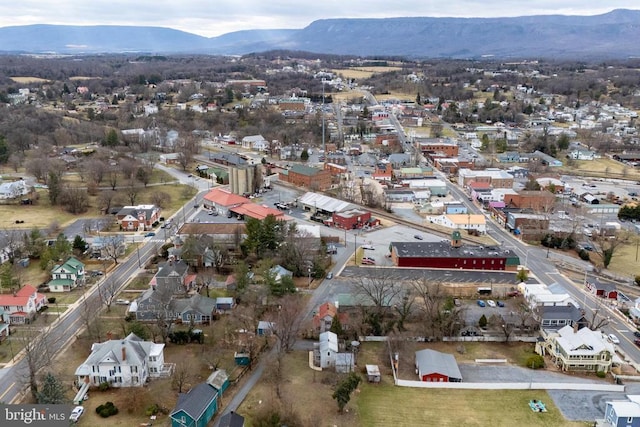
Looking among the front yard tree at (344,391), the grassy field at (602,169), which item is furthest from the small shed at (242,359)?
the grassy field at (602,169)

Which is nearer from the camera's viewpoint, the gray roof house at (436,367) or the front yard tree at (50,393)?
the front yard tree at (50,393)

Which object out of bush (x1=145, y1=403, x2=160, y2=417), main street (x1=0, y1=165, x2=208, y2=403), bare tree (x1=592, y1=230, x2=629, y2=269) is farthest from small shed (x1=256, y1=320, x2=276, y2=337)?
bare tree (x1=592, y1=230, x2=629, y2=269)

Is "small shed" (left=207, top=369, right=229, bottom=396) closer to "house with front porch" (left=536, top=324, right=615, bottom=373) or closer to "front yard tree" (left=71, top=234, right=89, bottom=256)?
"house with front porch" (left=536, top=324, right=615, bottom=373)

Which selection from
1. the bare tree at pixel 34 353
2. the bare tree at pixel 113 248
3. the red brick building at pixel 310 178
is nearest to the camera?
the bare tree at pixel 34 353

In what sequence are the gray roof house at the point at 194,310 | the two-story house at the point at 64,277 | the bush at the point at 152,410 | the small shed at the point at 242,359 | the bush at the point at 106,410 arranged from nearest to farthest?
the bush at the point at 106,410, the bush at the point at 152,410, the small shed at the point at 242,359, the gray roof house at the point at 194,310, the two-story house at the point at 64,277

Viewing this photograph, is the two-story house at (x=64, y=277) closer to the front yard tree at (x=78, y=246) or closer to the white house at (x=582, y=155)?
the front yard tree at (x=78, y=246)

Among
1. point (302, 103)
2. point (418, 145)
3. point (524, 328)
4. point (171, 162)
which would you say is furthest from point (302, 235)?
point (302, 103)

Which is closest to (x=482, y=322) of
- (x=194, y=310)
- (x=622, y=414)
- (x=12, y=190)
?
(x=622, y=414)
